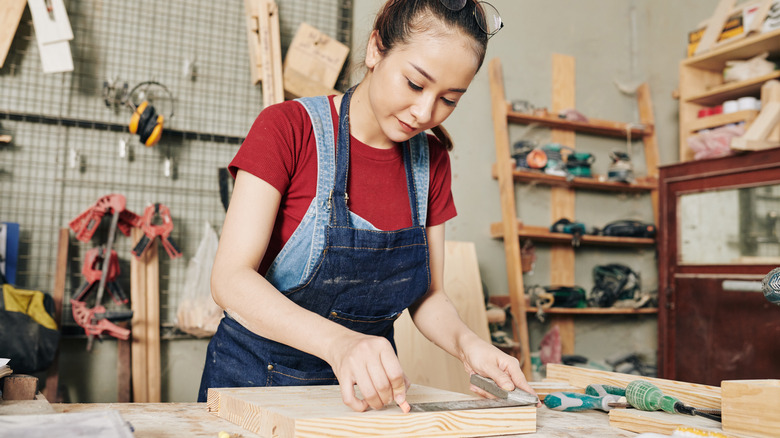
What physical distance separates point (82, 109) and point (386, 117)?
2509 millimetres

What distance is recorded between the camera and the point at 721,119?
377 cm

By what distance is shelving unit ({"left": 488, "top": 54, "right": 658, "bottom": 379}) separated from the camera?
390cm

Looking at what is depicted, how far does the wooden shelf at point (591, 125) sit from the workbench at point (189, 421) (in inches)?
122

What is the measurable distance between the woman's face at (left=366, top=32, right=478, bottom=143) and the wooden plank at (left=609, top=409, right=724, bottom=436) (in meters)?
0.67

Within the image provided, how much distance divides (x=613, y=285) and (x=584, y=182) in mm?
764

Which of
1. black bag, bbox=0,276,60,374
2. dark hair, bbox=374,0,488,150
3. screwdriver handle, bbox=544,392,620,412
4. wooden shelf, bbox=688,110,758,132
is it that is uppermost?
wooden shelf, bbox=688,110,758,132

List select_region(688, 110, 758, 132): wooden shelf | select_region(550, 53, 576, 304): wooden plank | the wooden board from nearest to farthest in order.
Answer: the wooden board → select_region(688, 110, 758, 132): wooden shelf → select_region(550, 53, 576, 304): wooden plank

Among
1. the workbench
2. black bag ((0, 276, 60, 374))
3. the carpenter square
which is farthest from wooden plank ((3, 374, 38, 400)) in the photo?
black bag ((0, 276, 60, 374))

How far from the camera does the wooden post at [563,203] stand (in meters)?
4.25

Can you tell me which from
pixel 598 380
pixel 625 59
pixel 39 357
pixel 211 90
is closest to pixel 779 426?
pixel 598 380

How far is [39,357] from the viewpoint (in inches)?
100

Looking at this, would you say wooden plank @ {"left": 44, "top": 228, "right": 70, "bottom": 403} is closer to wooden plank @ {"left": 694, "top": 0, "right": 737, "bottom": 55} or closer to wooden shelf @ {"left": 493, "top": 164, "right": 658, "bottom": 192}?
wooden shelf @ {"left": 493, "top": 164, "right": 658, "bottom": 192}

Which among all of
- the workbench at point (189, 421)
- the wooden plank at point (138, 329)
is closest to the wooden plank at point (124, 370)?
the wooden plank at point (138, 329)

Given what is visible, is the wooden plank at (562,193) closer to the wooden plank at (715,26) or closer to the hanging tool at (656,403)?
the wooden plank at (715,26)
